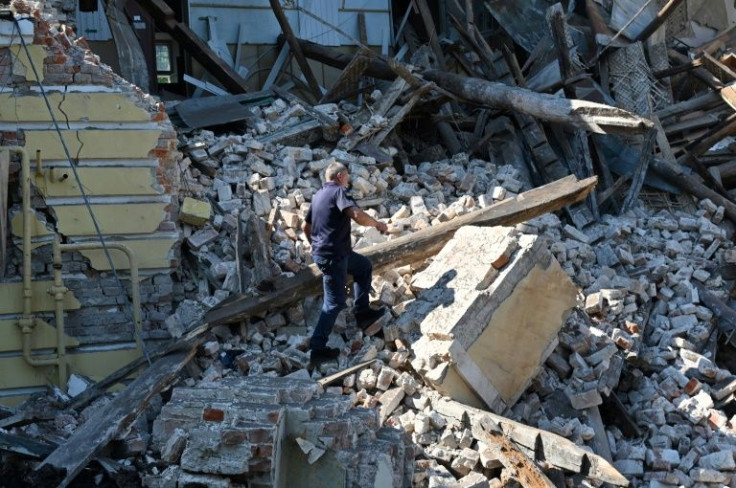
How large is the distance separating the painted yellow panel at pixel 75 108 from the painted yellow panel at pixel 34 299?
1383 millimetres

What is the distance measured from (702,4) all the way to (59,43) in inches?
399

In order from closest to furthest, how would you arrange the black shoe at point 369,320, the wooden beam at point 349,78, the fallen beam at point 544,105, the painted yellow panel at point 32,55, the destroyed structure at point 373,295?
the destroyed structure at point 373,295 < the black shoe at point 369,320 < the painted yellow panel at point 32,55 < the fallen beam at point 544,105 < the wooden beam at point 349,78

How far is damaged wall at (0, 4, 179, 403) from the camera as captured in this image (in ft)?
29.4

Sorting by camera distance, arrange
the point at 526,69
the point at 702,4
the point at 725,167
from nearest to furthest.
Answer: the point at 725,167 → the point at 526,69 → the point at 702,4

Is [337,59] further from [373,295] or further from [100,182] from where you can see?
[373,295]

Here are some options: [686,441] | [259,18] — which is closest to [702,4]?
[259,18]

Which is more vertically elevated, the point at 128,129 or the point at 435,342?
the point at 128,129

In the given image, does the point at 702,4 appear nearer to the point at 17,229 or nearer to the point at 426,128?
the point at 426,128

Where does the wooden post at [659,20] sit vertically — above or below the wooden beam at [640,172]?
above

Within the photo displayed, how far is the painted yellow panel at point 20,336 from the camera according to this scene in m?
8.77

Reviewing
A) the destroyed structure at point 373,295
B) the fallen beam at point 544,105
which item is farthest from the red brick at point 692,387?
the fallen beam at point 544,105

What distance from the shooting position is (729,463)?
26.1 feet

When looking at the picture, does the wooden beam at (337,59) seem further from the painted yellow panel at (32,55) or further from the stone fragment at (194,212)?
the painted yellow panel at (32,55)

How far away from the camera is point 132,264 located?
8969mm
